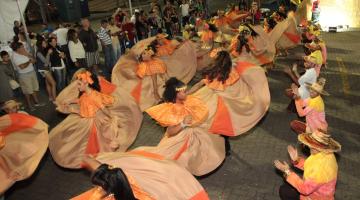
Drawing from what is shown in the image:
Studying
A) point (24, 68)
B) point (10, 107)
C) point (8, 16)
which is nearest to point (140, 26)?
point (8, 16)

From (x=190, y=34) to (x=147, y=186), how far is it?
1054 centimetres

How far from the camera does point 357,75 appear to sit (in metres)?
11.2

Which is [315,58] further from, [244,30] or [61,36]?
[61,36]

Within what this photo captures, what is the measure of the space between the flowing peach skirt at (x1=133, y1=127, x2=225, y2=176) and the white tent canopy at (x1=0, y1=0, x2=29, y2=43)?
8.87 m

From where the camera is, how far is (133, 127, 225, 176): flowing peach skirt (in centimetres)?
494

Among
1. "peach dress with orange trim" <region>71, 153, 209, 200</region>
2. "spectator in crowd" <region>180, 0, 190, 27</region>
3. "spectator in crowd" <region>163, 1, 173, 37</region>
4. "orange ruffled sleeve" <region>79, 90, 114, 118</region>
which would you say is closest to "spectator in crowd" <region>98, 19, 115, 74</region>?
"spectator in crowd" <region>163, 1, 173, 37</region>

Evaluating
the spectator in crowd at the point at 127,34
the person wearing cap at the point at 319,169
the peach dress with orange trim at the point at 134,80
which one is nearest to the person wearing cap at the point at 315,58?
the person wearing cap at the point at 319,169

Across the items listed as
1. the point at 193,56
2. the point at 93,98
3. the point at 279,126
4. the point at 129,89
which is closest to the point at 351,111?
the point at 279,126

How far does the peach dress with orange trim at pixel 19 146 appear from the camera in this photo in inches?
213

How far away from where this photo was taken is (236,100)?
6.64m

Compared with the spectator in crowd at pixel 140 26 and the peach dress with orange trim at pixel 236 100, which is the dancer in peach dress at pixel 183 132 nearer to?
the peach dress with orange trim at pixel 236 100

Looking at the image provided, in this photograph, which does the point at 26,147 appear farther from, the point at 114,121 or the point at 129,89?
the point at 129,89

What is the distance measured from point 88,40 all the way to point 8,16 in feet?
10.3

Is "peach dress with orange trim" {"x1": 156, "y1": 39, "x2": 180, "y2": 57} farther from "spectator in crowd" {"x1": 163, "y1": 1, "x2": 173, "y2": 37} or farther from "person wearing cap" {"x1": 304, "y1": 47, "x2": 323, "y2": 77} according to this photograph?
"spectator in crowd" {"x1": 163, "y1": 1, "x2": 173, "y2": 37}
